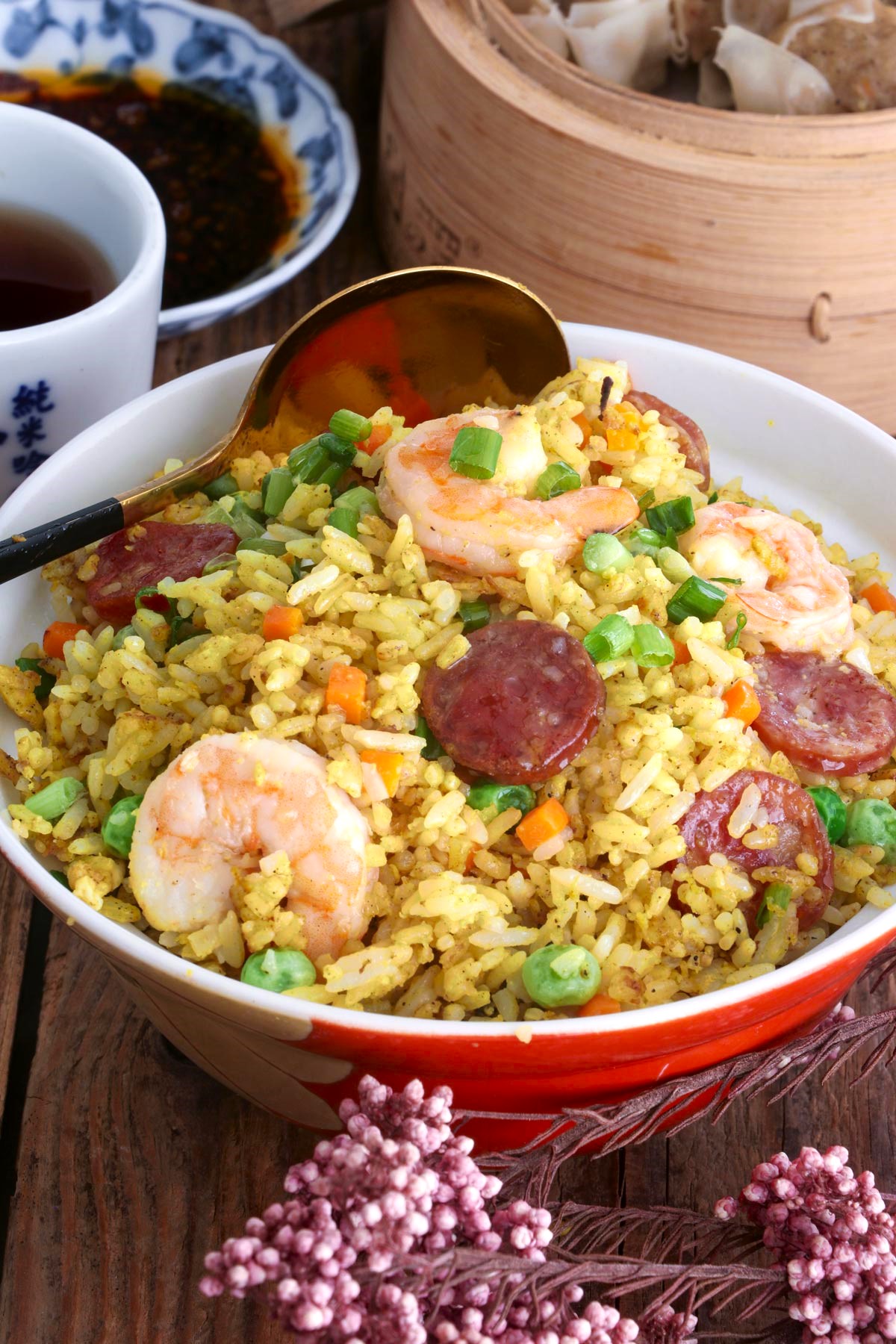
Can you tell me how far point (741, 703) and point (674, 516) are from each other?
0.43 metres

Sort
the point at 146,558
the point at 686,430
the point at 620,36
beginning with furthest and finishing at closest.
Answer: the point at 620,36 → the point at 686,430 → the point at 146,558

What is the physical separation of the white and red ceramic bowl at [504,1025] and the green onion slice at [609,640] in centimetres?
58

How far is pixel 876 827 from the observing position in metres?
2.35

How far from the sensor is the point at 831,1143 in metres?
2.61

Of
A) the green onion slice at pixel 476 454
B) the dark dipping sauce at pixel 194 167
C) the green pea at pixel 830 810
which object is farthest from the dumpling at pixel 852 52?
the green pea at pixel 830 810

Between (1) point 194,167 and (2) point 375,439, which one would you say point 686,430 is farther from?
(1) point 194,167

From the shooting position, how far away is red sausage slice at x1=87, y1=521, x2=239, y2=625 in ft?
8.52

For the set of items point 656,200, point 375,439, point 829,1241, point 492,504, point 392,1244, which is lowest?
point 829,1241

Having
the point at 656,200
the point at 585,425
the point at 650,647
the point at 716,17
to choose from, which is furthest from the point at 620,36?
the point at 650,647

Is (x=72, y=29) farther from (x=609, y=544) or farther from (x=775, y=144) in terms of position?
(x=609, y=544)

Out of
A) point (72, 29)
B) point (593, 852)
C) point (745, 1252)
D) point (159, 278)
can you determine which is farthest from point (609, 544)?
point (72, 29)

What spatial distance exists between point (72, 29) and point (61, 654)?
2640 millimetres

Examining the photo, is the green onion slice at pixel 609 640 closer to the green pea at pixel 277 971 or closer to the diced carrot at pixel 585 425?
the diced carrot at pixel 585 425

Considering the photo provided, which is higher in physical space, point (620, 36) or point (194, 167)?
point (620, 36)
